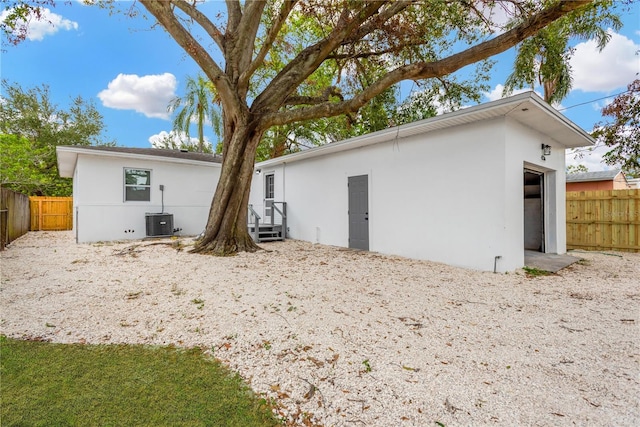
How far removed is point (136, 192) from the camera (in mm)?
10422

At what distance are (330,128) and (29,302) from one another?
14.4 meters

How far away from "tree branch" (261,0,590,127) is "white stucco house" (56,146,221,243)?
6.57 metres

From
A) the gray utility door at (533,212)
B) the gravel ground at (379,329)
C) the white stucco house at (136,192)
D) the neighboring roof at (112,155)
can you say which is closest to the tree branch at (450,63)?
the gravel ground at (379,329)

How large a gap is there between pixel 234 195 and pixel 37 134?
19.5 m

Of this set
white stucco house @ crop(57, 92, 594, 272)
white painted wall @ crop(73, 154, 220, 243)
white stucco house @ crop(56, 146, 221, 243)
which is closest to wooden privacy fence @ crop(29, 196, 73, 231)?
white stucco house @ crop(57, 92, 594, 272)

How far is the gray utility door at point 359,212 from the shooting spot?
7.97m

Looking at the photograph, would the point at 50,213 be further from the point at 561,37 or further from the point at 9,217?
the point at 561,37

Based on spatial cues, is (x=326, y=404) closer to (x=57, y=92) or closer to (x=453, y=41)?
(x=453, y=41)

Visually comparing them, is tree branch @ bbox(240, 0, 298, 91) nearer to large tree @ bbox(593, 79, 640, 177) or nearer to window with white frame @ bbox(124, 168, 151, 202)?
window with white frame @ bbox(124, 168, 151, 202)

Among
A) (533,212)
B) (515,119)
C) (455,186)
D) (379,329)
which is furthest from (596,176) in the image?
(379,329)

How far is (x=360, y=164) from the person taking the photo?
8.15 metres

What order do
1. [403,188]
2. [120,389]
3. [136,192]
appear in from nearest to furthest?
[120,389] → [403,188] → [136,192]

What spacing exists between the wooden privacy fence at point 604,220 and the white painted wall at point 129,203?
1257cm

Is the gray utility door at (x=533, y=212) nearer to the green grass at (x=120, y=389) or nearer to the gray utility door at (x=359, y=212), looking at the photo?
the gray utility door at (x=359, y=212)
